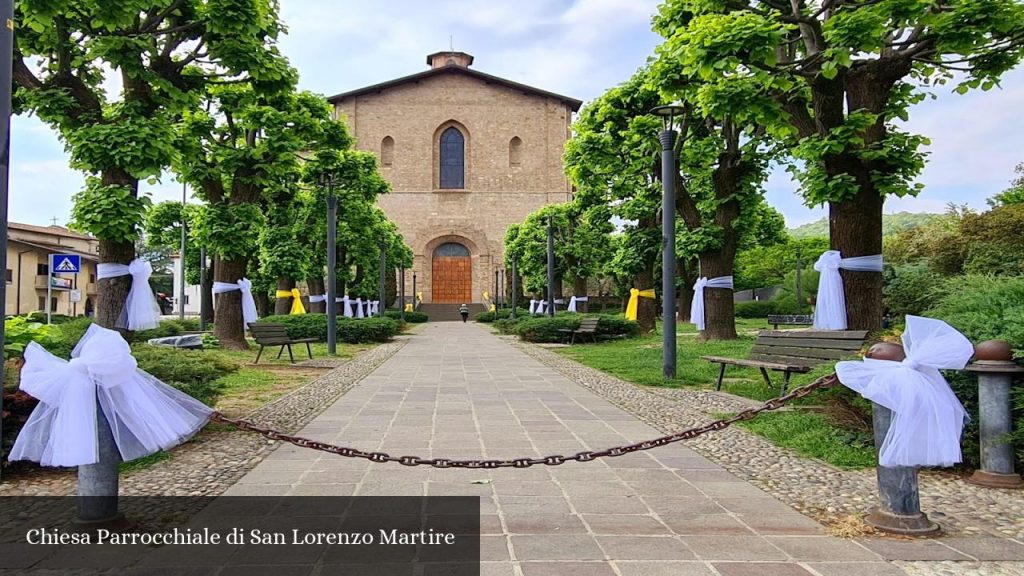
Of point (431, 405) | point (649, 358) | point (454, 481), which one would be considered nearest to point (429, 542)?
point (454, 481)

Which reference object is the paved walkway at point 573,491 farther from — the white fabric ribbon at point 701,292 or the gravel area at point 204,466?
the white fabric ribbon at point 701,292

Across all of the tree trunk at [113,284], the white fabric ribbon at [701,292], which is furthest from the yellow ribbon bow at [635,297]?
the tree trunk at [113,284]

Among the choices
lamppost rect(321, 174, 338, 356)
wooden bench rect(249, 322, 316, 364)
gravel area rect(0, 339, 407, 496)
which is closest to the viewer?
gravel area rect(0, 339, 407, 496)

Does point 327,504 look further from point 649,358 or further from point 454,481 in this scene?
point 649,358

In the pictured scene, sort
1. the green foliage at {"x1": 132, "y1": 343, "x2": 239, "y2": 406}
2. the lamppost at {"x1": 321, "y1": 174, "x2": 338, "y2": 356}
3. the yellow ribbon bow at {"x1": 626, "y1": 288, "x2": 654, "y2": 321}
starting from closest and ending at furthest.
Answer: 1. the green foliage at {"x1": 132, "y1": 343, "x2": 239, "y2": 406}
2. the lamppost at {"x1": 321, "y1": 174, "x2": 338, "y2": 356}
3. the yellow ribbon bow at {"x1": 626, "y1": 288, "x2": 654, "y2": 321}

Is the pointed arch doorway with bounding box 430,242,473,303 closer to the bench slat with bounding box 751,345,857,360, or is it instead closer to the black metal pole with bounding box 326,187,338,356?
the black metal pole with bounding box 326,187,338,356

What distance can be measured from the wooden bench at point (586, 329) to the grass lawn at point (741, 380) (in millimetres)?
500

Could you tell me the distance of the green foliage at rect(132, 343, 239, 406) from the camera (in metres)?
6.76

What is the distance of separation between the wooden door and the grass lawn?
1248 inches

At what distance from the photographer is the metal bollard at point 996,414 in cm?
488

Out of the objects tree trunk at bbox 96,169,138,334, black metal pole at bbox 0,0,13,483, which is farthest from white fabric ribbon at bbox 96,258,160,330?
black metal pole at bbox 0,0,13,483

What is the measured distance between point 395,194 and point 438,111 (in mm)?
6918

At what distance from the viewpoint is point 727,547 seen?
12.1 ft

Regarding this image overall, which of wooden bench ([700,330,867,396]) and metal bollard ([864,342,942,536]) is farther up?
wooden bench ([700,330,867,396])
